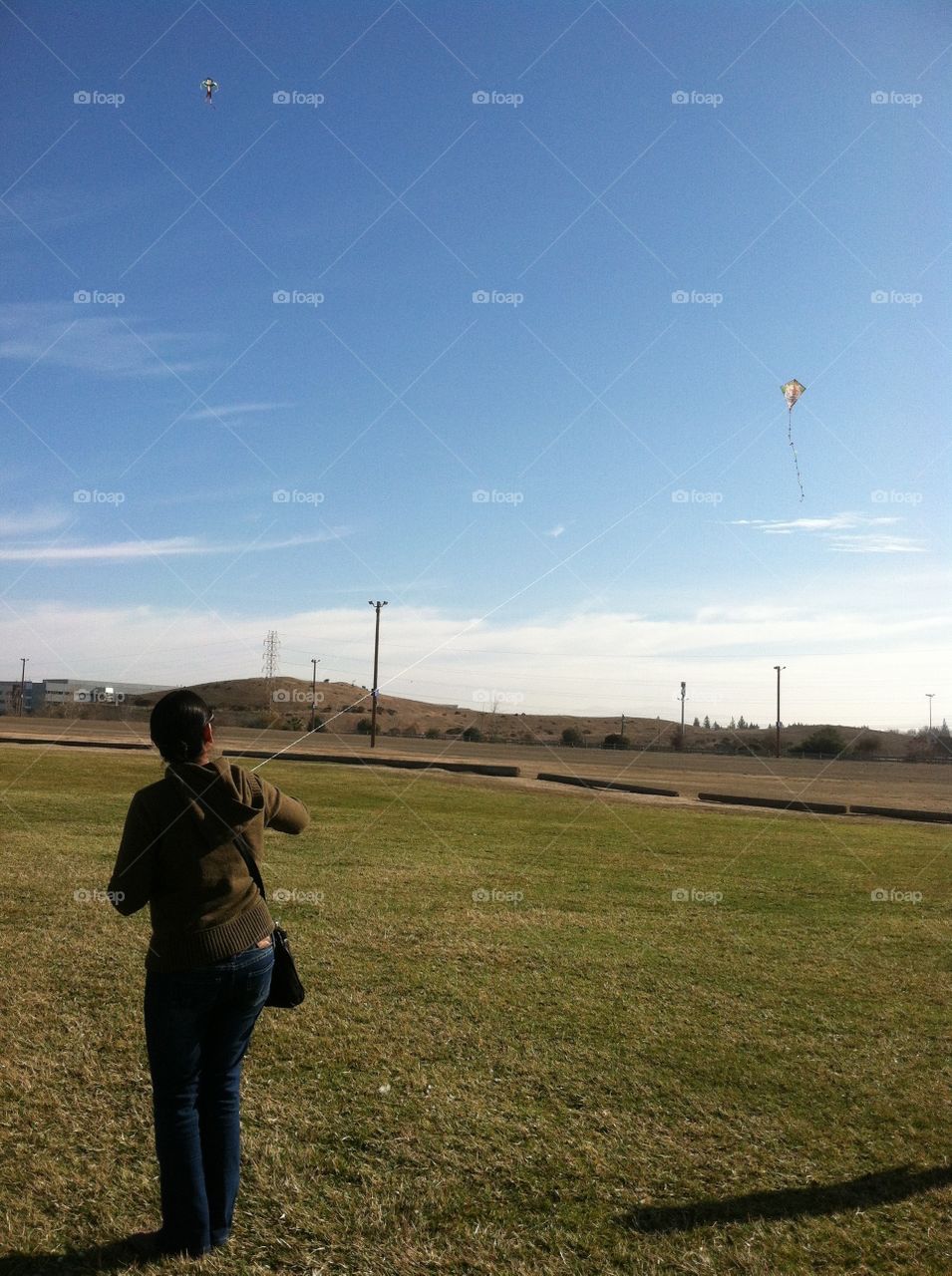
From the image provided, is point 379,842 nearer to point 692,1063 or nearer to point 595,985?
point 595,985

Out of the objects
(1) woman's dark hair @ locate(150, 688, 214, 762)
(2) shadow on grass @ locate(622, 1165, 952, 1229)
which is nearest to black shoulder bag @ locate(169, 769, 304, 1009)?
(1) woman's dark hair @ locate(150, 688, 214, 762)

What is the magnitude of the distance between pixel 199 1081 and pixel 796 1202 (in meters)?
2.77

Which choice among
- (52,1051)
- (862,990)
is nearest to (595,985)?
(862,990)

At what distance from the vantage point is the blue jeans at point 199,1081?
356cm

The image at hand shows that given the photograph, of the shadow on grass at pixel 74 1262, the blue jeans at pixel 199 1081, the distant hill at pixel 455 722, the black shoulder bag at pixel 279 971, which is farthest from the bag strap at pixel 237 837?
the distant hill at pixel 455 722

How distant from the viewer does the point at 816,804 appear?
102 ft

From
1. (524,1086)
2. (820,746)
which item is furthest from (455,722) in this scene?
(524,1086)

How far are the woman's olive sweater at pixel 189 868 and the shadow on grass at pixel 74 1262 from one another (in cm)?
121

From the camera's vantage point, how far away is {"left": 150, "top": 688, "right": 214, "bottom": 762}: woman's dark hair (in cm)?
366

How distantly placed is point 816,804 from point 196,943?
30.5 metres

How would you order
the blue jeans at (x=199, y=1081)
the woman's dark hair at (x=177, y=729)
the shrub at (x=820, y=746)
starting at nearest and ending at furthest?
the blue jeans at (x=199, y=1081), the woman's dark hair at (x=177, y=729), the shrub at (x=820, y=746)

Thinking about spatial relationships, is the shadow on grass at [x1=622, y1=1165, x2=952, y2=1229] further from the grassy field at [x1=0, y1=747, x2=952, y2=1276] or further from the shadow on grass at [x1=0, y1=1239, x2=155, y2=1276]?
the shadow on grass at [x1=0, y1=1239, x2=155, y2=1276]

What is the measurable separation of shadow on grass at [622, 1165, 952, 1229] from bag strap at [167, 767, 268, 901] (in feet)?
7.33

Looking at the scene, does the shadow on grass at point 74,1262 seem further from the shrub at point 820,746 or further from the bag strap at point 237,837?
the shrub at point 820,746
